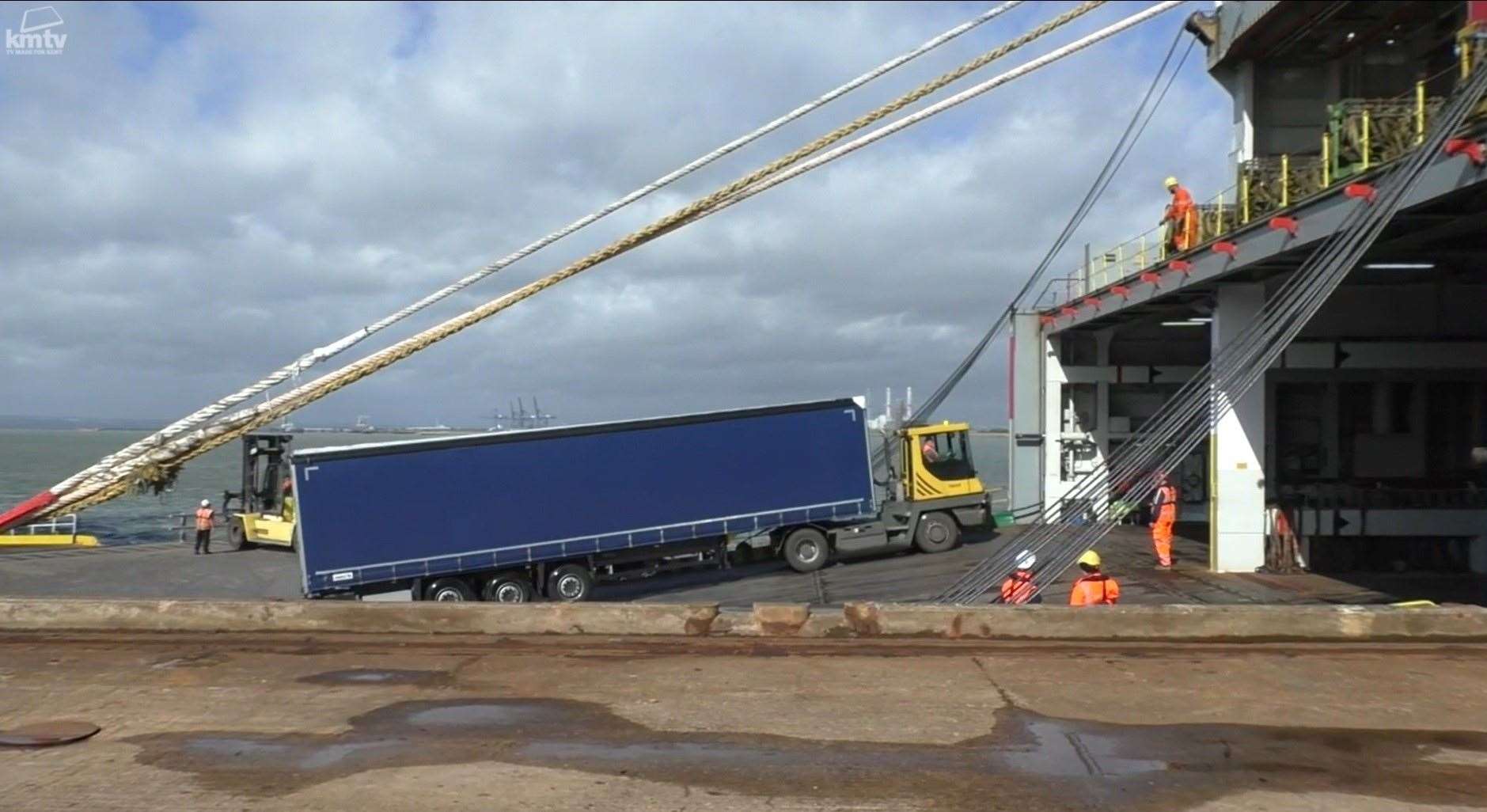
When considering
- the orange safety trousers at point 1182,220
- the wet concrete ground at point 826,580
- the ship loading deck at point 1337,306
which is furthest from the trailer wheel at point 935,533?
the orange safety trousers at point 1182,220

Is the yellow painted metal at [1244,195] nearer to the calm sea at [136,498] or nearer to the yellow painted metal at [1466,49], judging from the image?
the yellow painted metal at [1466,49]

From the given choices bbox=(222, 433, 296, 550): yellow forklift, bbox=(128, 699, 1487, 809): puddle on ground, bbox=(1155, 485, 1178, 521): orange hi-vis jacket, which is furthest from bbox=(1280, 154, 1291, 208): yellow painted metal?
bbox=(222, 433, 296, 550): yellow forklift

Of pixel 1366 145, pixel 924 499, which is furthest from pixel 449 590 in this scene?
pixel 1366 145

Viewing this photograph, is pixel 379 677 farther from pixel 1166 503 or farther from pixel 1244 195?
pixel 1166 503

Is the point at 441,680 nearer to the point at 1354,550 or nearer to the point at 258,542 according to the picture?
the point at 1354,550

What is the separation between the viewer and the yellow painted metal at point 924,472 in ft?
86.8

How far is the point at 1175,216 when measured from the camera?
81.1 ft

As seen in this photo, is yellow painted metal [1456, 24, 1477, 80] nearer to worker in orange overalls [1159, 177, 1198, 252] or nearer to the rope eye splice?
worker in orange overalls [1159, 177, 1198, 252]

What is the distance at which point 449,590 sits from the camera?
22.7 m

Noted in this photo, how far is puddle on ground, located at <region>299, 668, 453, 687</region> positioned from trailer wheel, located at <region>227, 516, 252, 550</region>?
2486 centimetres

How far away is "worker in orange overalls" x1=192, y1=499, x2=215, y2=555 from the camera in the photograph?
101ft

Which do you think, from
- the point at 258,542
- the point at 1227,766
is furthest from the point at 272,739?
the point at 258,542

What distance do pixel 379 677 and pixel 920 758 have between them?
4478 mm

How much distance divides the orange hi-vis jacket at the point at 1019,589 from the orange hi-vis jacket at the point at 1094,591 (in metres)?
0.85
